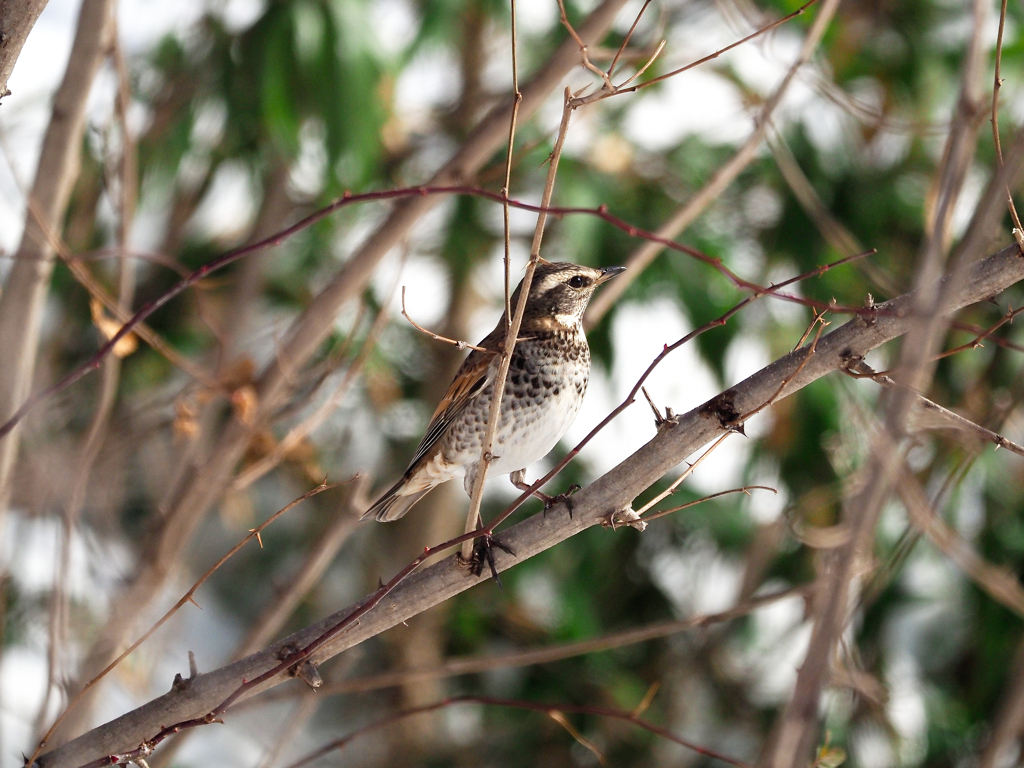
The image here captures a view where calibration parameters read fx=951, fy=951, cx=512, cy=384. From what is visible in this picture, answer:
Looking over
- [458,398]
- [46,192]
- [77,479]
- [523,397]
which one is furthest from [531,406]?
[46,192]

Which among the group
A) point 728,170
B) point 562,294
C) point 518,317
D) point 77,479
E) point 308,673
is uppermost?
point 728,170

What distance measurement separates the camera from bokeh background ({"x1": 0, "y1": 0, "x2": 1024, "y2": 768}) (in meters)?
3.50

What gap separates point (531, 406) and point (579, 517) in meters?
0.71

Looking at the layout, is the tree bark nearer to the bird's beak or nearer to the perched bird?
the perched bird

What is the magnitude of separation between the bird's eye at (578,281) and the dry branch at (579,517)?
86 cm

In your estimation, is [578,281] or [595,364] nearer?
[578,281]

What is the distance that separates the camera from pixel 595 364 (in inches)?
144

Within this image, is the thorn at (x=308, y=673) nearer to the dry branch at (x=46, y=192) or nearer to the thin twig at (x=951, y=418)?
the thin twig at (x=951, y=418)

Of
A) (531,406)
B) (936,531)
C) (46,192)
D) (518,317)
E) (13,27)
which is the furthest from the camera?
(531,406)

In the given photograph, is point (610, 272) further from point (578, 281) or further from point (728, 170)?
point (728, 170)

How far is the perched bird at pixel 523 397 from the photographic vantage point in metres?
2.01

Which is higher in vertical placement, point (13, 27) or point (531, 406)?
point (531, 406)

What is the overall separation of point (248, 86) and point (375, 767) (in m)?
2.96

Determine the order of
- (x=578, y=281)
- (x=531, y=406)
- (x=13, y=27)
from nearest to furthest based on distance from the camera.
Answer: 1. (x=13, y=27)
2. (x=531, y=406)
3. (x=578, y=281)
